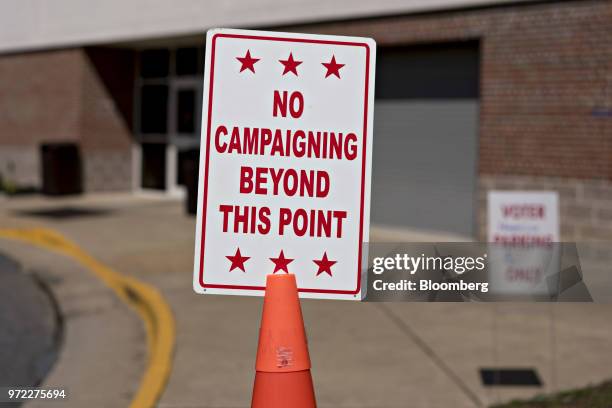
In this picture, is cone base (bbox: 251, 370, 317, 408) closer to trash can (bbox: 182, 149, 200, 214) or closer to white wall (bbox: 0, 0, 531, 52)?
white wall (bbox: 0, 0, 531, 52)

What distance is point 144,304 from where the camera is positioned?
964 centimetres

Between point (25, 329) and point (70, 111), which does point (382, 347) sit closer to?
point (25, 329)

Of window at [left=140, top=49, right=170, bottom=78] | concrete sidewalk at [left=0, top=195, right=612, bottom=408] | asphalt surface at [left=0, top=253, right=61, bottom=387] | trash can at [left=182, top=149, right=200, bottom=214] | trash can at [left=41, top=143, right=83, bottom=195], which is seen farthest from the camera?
window at [left=140, top=49, right=170, bottom=78]

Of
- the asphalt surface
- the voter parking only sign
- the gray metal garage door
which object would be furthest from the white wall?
the voter parking only sign

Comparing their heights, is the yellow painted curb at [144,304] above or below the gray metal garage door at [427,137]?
below

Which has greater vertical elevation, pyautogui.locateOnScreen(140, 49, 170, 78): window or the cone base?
pyautogui.locateOnScreen(140, 49, 170, 78): window

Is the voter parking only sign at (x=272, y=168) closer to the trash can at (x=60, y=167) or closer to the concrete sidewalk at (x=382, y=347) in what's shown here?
the concrete sidewalk at (x=382, y=347)

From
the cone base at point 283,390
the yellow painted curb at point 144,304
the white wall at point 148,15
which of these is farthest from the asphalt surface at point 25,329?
the white wall at point 148,15

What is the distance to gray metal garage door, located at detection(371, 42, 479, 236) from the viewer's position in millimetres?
13844

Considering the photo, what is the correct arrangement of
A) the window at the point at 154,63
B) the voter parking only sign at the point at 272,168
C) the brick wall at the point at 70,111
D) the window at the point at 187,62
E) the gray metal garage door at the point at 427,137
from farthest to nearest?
1. the window at the point at 154,63
2. the brick wall at the point at 70,111
3. the window at the point at 187,62
4. the gray metal garage door at the point at 427,137
5. the voter parking only sign at the point at 272,168

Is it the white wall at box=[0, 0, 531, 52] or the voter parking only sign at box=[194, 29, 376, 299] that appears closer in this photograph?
the voter parking only sign at box=[194, 29, 376, 299]

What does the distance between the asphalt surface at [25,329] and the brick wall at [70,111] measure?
9947mm

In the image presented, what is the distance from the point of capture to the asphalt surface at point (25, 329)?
717cm

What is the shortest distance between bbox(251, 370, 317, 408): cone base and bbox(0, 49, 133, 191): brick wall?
1830cm
